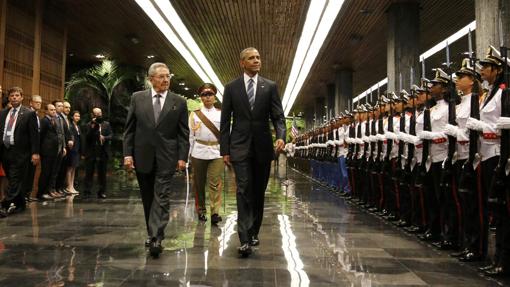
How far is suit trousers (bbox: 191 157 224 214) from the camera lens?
694 centimetres

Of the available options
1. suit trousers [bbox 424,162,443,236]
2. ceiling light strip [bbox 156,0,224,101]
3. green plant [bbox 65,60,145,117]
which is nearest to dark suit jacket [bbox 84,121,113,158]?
ceiling light strip [bbox 156,0,224,101]

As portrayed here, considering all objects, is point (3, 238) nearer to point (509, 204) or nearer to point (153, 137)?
point (153, 137)

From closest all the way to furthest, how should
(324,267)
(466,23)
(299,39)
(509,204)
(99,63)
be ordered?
(509,204)
(324,267)
(466,23)
(299,39)
(99,63)

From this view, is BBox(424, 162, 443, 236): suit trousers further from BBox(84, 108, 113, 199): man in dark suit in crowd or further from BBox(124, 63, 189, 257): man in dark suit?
BBox(84, 108, 113, 199): man in dark suit in crowd

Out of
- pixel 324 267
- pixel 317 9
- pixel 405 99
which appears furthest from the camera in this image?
pixel 317 9

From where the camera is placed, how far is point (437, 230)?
566 centimetres

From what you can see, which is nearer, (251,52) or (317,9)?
(251,52)

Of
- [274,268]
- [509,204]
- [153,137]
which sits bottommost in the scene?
[274,268]

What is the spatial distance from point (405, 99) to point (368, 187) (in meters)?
2.14

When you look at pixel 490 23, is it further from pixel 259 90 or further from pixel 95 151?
pixel 95 151

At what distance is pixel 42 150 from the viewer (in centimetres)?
938

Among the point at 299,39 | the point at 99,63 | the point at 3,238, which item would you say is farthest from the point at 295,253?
the point at 99,63

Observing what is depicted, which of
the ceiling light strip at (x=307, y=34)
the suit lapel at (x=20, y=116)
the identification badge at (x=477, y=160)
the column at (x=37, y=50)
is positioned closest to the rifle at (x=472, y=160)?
the identification badge at (x=477, y=160)

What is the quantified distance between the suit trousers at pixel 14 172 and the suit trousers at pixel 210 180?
2545 millimetres
